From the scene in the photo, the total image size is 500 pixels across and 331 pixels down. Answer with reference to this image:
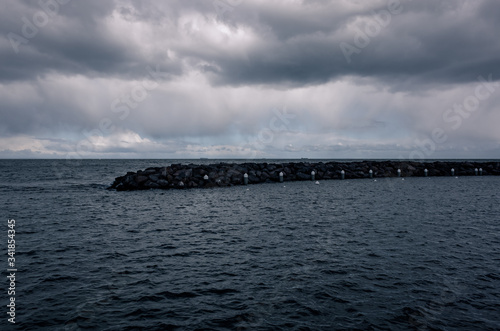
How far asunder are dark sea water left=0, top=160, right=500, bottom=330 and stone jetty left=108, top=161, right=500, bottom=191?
1818 centimetres

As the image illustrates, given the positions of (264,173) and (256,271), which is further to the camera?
(264,173)

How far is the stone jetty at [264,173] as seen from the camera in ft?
134

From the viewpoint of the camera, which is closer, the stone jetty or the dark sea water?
the dark sea water

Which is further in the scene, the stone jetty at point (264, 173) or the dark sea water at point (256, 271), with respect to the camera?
the stone jetty at point (264, 173)

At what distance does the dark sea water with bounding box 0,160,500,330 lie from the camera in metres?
8.00

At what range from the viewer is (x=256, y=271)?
442 inches

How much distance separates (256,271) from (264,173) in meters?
38.9

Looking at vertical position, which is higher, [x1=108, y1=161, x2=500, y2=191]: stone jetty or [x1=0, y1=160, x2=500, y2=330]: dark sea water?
[x1=108, y1=161, x2=500, y2=191]: stone jetty

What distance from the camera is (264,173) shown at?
50.0 meters

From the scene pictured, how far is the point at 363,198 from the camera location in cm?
3180

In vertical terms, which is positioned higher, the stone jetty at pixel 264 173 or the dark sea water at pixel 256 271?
the stone jetty at pixel 264 173

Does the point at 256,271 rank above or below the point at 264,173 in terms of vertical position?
below

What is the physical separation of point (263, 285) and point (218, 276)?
1.79 m

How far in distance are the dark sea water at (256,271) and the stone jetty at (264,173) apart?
18182 mm
